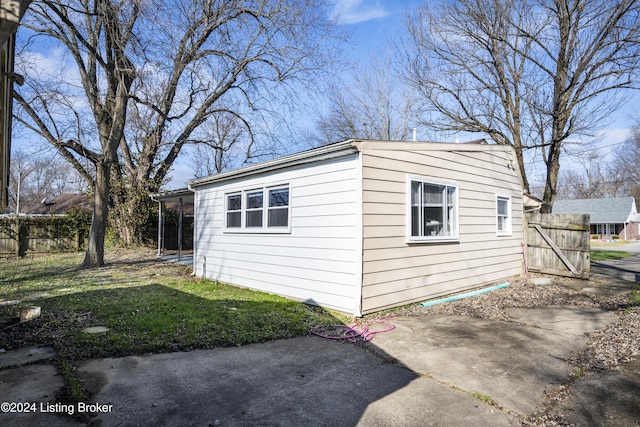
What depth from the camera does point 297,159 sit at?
680 centimetres

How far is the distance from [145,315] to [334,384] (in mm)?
3641

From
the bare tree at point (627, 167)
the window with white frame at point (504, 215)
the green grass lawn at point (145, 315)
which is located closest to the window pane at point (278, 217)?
the green grass lawn at point (145, 315)

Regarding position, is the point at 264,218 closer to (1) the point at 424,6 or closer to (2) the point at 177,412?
(2) the point at 177,412

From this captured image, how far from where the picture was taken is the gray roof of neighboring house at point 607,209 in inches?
1521

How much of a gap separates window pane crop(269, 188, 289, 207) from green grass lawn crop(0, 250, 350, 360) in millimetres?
1903

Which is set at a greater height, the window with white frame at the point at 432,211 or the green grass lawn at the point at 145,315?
the window with white frame at the point at 432,211

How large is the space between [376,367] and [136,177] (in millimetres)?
17347

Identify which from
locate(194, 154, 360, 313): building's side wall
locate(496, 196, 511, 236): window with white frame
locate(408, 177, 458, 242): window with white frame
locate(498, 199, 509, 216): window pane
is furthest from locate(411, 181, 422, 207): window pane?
locate(498, 199, 509, 216): window pane

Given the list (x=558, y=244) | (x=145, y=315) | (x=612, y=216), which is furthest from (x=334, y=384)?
(x=612, y=216)

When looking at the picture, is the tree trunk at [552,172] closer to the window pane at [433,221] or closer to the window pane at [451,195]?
the window pane at [451,195]

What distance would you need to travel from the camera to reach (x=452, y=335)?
494cm

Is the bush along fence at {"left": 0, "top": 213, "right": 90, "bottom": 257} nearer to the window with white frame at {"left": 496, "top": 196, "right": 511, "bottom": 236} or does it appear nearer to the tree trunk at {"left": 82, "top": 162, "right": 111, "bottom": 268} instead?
the tree trunk at {"left": 82, "top": 162, "right": 111, "bottom": 268}

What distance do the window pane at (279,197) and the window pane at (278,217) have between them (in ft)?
A: 0.43

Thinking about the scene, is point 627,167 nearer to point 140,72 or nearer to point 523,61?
point 523,61
